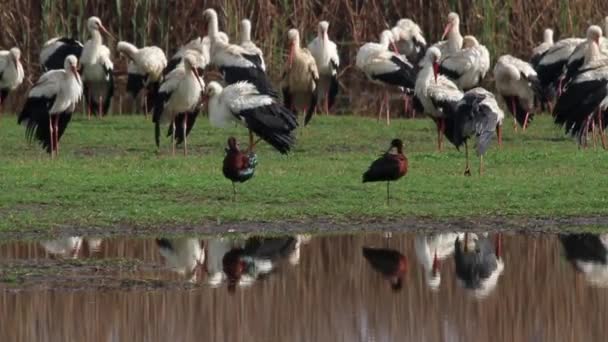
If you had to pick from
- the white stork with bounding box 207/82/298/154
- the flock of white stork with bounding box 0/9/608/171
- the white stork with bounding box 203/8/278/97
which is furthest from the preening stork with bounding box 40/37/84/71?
the white stork with bounding box 207/82/298/154

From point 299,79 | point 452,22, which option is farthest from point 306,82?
point 452,22

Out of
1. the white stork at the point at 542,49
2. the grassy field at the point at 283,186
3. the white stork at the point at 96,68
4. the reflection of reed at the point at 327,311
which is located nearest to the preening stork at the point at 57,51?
the white stork at the point at 96,68

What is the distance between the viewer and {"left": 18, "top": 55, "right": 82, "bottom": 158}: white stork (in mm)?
18328

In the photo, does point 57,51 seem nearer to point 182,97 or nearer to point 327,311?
point 182,97

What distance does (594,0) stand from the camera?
980 inches

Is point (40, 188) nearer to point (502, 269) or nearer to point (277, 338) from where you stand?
point (502, 269)

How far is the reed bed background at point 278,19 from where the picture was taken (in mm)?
24188

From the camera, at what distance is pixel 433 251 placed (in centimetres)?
1225

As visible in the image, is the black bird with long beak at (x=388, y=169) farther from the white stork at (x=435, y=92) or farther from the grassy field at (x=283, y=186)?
the white stork at (x=435, y=92)

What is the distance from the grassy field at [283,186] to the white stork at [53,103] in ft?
0.91

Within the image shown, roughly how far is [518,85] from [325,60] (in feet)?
11.0

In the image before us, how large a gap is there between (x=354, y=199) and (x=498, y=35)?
10503mm

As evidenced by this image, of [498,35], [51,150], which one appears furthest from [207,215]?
[498,35]

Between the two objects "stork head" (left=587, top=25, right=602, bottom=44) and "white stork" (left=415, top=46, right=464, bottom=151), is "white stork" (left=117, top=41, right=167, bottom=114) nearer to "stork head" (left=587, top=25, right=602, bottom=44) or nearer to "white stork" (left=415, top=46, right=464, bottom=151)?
"white stork" (left=415, top=46, right=464, bottom=151)
